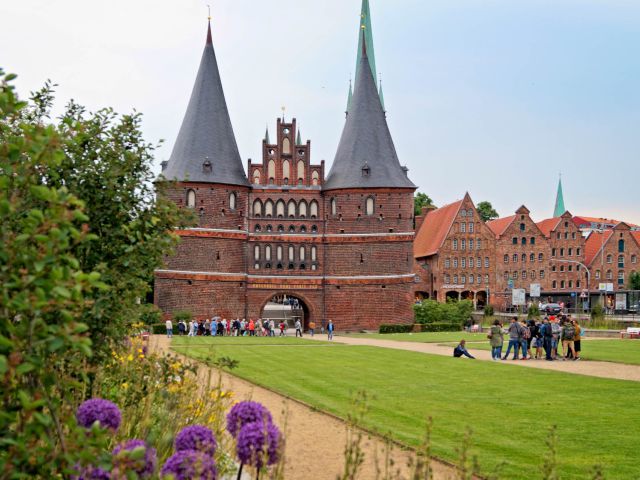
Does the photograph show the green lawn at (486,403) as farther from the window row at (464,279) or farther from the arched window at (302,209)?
the window row at (464,279)

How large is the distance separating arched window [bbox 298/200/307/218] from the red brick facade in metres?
0.06

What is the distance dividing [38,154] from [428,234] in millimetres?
71712

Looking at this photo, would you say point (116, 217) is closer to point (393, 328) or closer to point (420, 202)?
point (393, 328)

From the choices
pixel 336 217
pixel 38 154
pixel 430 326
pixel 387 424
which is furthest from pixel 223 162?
pixel 38 154

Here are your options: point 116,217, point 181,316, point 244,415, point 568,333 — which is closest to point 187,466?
point 244,415

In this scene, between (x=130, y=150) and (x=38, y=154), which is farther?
(x=130, y=150)

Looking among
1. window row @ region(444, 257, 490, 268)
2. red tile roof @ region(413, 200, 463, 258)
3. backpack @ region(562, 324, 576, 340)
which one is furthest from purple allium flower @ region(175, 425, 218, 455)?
window row @ region(444, 257, 490, 268)

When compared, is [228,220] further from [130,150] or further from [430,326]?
[130,150]

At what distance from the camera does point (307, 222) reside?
49.0m

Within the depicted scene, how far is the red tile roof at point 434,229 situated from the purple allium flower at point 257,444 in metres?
66.1

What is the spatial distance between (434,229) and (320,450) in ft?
212

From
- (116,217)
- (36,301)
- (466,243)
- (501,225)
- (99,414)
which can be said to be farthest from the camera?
(501,225)

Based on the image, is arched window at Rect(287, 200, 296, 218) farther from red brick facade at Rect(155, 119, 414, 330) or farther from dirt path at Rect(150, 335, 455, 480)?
dirt path at Rect(150, 335, 455, 480)

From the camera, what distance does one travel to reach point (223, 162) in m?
47.2
